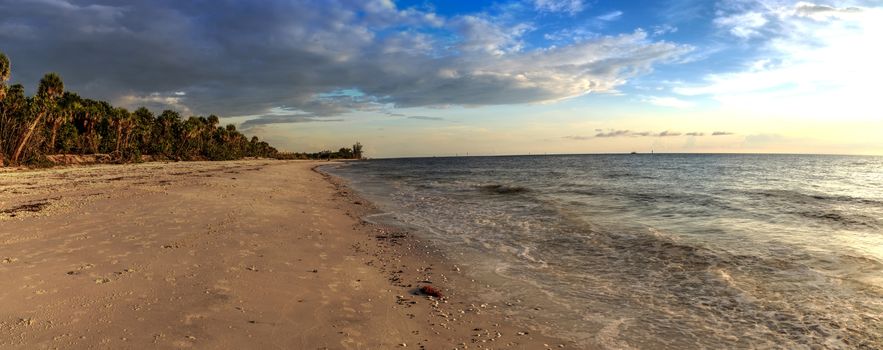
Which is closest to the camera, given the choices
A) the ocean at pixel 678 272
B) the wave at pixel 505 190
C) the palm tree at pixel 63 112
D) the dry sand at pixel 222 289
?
the dry sand at pixel 222 289

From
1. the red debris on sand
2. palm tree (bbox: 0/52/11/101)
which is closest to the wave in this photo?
the red debris on sand

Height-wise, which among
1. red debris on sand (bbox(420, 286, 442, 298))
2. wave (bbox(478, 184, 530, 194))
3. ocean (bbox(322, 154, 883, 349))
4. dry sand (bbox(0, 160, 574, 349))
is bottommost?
wave (bbox(478, 184, 530, 194))

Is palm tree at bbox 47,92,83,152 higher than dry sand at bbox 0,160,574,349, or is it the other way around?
palm tree at bbox 47,92,83,152

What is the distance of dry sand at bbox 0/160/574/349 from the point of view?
6.55 m

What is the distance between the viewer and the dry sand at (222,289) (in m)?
6.55

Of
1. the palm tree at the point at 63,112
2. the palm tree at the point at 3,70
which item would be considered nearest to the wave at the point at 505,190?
the palm tree at the point at 3,70

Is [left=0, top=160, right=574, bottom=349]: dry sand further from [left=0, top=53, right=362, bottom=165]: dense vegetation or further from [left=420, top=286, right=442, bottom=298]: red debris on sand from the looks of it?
[left=0, top=53, right=362, bottom=165]: dense vegetation

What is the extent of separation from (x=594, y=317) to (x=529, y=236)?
321 inches

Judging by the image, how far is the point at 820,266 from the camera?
12.0m

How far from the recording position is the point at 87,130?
245ft

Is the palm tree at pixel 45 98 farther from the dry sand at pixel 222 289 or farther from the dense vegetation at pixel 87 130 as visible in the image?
the dry sand at pixel 222 289

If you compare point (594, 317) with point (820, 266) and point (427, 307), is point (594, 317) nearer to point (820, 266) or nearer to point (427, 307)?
point (427, 307)

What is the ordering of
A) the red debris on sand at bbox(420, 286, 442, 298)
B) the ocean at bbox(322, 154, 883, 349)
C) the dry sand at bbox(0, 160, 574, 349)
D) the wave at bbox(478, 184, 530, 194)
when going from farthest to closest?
the wave at bbox(478, 184, 530, 194) < the red debris on sand at bbox(420, 286, 442, 298) < the ocean at bbox(322, 154, 883, 349) < the dry sand at bbox(0, 160, 574, 349)

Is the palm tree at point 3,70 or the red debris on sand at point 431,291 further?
the palm tree at point 3,70
